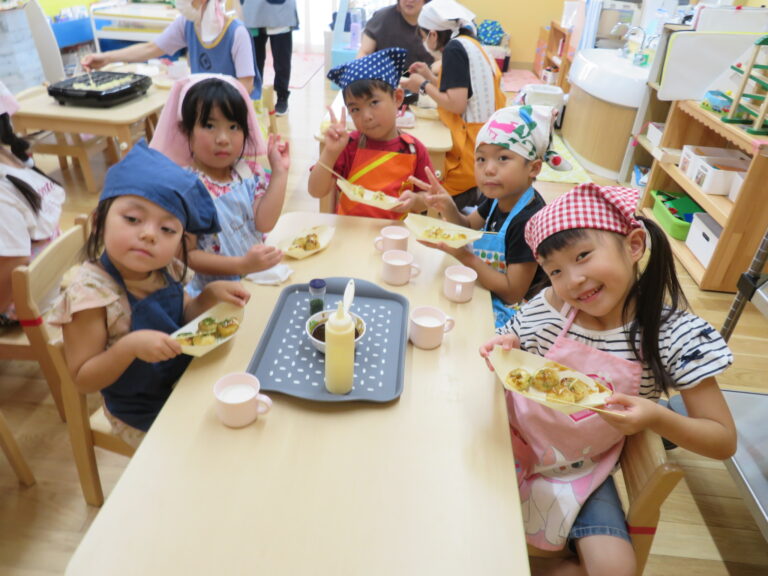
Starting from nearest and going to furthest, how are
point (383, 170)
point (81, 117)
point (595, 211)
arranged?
point (595, 211)
point (383, 170)
point (81, 117)

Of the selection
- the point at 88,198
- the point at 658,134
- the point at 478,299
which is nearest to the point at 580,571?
the point at 478,299

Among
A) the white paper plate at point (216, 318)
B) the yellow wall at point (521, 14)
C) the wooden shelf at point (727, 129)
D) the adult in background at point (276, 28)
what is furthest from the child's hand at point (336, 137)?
the yellow wall at point (521, 14)

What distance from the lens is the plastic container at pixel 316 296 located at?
51.0 inches

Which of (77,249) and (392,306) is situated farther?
(77,249)

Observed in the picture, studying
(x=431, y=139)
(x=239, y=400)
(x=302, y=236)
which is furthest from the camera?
(x=431, y=139)

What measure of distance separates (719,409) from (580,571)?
46 cm

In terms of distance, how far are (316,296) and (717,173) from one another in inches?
102

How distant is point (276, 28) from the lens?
469 cm

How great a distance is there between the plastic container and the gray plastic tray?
0.10ft

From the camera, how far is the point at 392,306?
1.39 metres

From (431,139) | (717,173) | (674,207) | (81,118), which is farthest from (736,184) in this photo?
(81,118)

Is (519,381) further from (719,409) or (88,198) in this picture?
(88,198)

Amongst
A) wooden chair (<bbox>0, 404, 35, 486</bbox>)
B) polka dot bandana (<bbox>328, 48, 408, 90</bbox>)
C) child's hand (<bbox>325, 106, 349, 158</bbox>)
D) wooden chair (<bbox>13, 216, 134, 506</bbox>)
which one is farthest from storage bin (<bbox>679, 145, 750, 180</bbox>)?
wooden chair (<bbox>0, 404, 35, 486</bbox>)

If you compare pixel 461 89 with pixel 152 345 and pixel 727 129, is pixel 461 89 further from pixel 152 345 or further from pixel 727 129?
pixel 152 345
